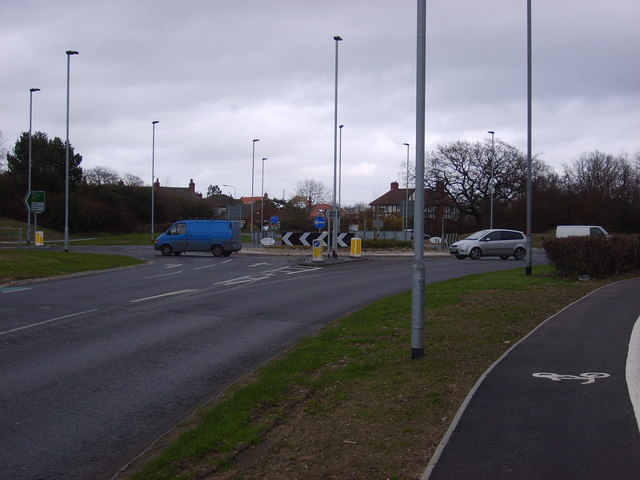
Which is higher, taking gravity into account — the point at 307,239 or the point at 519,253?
the point at 307,239

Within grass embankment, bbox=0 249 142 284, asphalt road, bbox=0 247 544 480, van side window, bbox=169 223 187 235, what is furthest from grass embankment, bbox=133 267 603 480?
van side window, bbox=169 223 187 235

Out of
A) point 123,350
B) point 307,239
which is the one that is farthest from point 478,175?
point 123,350

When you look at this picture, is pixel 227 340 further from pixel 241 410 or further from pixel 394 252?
pixel 394 252

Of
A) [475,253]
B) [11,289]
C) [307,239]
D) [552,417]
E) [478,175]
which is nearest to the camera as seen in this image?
[552,417]

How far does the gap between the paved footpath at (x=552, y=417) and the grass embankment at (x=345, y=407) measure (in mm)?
262

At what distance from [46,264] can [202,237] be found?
12866mm

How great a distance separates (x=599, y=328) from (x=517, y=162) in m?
61.8

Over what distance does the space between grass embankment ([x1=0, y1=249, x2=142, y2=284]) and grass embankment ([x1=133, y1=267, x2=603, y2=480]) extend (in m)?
14.4

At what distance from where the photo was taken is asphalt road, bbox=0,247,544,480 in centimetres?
591

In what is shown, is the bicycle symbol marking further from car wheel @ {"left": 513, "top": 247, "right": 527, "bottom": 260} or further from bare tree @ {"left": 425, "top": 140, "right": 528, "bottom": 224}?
bare tree @ {"left": 425, "top": 140, "right": 528, "bottom": 224}

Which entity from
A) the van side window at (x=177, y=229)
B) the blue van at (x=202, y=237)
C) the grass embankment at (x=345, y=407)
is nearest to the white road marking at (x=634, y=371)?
the grass embankment at (x=345, y=407)

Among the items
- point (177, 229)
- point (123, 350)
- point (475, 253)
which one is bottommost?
point (123, 350)

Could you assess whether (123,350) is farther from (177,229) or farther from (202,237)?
(177,229)

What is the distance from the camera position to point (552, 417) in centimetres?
573
